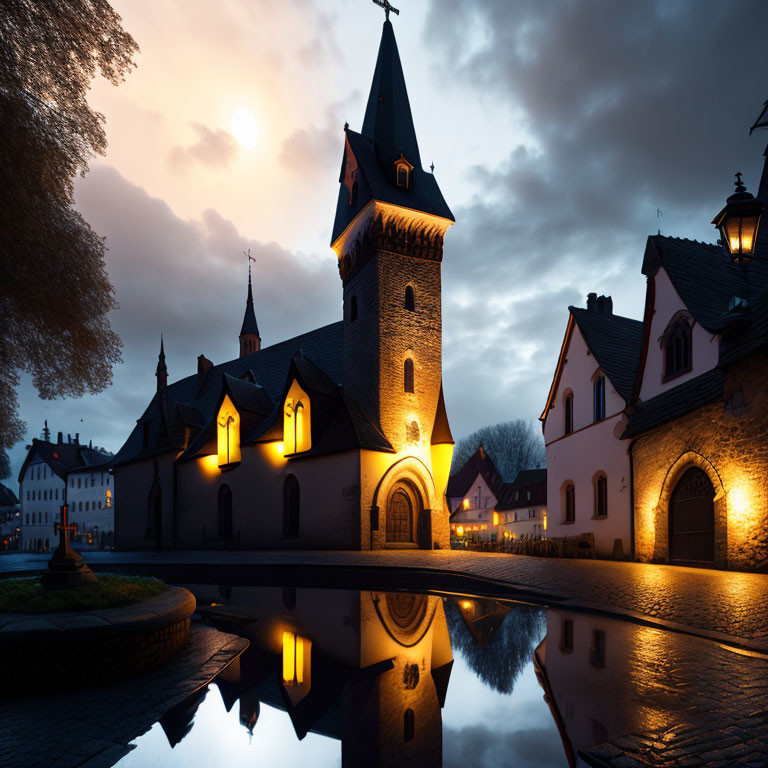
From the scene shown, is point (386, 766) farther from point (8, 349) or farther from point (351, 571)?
point (351, 571)

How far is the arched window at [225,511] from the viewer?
30.8m

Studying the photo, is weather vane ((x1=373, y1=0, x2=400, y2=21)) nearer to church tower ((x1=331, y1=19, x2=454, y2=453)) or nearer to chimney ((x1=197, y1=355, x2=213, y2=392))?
church tower ((x1=331, y1=19, x2=454, y2=453))

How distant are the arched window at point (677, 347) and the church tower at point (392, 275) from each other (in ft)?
37.8

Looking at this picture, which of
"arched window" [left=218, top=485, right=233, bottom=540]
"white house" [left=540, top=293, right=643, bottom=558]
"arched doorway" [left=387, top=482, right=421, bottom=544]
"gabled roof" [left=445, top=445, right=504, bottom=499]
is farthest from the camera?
"gabled roof" [left=445, top=445, right=504, bottom=499]

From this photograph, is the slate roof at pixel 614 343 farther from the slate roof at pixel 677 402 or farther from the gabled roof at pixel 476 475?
the gabled roof at pixel 476 475

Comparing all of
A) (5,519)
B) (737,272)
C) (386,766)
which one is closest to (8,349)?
(386,766)

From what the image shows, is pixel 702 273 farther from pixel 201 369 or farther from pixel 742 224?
pixel 201 369

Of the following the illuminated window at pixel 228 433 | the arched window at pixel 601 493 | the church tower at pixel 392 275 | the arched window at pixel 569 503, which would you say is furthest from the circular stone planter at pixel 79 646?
the illuminated window at pixel 228 433

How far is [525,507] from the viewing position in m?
49.5

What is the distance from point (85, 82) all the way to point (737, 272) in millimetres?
18319

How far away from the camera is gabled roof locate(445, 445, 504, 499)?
58772mm

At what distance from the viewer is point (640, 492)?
1786cm

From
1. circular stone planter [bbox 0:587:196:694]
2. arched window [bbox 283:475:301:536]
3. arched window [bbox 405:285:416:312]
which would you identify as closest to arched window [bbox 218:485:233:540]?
arched window [bbox 283:475:301:536]

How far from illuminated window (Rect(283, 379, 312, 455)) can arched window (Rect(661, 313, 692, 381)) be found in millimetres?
15012
